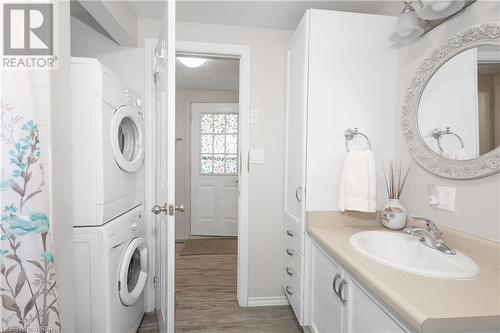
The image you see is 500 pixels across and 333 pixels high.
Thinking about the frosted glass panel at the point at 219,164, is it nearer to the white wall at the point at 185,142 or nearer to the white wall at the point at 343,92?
the white wall at the point at 185,142

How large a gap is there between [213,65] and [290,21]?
1.10m

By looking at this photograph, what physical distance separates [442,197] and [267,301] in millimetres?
1558

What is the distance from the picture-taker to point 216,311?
1994 millimetres

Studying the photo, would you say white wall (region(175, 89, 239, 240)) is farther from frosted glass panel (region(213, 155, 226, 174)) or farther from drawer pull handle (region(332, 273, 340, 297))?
drawer pull handle (region(332, 273, 340, 297))

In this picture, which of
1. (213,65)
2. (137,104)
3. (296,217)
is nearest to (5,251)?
(137,104)

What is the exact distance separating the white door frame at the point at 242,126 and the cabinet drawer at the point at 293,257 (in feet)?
1.14

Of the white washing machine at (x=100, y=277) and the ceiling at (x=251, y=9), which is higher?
the ceiling at (x=251, y=9)

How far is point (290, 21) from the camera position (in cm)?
194

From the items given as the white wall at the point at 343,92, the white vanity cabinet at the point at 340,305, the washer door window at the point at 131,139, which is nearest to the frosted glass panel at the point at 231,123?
the washer door window at the point at 131,139

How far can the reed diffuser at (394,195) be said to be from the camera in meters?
1.41

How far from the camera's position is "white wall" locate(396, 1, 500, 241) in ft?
3.34

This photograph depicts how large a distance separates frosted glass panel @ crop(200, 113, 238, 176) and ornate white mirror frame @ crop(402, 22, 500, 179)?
2585mm

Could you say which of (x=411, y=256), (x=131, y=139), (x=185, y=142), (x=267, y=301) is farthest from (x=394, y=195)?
(x=185, y=142)

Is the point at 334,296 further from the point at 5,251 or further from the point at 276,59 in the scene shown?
the point at 276,59
